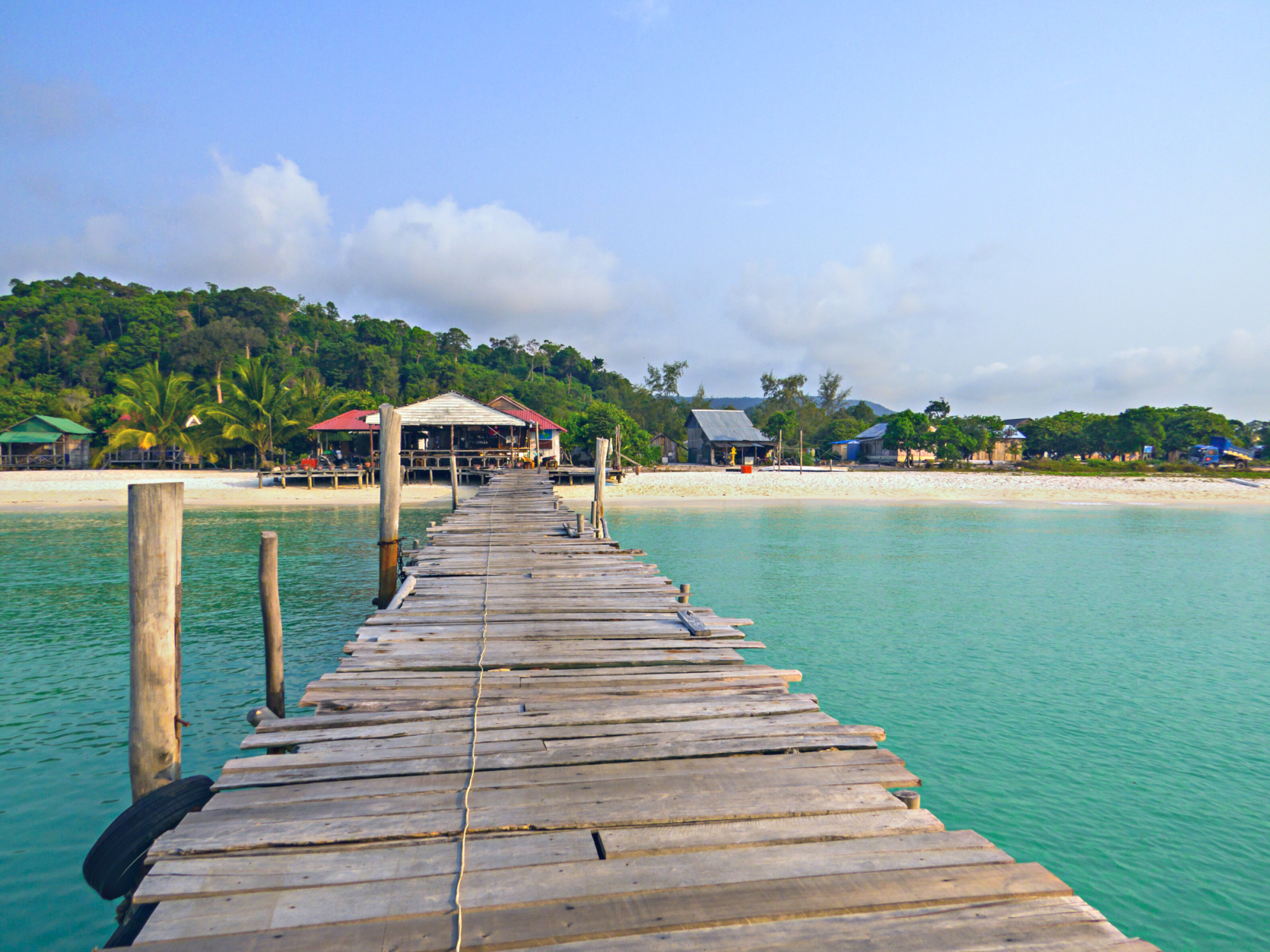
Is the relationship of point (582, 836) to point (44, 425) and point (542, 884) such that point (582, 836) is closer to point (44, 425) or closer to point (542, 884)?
point (542, 884)

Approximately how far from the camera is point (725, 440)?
189 ft

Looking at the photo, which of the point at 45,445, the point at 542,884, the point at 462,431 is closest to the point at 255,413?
the point at 462,431

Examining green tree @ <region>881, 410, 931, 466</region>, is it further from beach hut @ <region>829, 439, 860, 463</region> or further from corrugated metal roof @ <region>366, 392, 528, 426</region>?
corrugated metal roof @ <region>366, 392, 528, 426</region>

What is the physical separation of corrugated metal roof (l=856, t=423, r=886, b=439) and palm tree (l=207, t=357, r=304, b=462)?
48.9 meters

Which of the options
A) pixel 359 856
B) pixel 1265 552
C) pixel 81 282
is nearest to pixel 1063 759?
pixel 359 856

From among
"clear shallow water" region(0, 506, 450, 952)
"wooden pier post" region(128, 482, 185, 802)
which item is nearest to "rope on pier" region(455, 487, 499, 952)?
"wooden pier post" region(128, 482, 185, 802)

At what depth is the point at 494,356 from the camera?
8188 centimetres

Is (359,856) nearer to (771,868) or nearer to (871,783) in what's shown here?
(771,868)

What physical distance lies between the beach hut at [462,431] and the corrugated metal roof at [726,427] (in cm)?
2120

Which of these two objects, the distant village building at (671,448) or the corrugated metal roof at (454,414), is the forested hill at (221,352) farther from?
the corrugated metal roof at (454,414)

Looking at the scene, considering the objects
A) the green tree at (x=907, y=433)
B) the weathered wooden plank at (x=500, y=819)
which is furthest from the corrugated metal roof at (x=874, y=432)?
the weathered wooden plank at (x=500, y=819)

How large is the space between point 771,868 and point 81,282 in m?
95.7

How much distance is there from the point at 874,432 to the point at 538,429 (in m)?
36.8

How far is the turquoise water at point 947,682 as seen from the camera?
18.1ft
